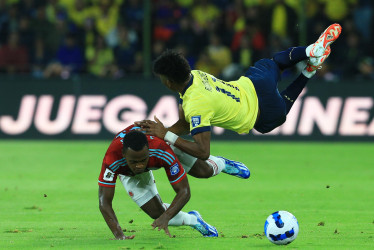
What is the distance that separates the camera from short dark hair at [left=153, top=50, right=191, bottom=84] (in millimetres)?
9281

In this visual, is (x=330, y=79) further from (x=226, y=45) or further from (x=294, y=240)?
(x=294, y=240)

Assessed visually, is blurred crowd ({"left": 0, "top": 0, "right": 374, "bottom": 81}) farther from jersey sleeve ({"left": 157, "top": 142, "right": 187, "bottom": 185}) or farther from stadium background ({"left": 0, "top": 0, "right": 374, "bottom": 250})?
jersey sleeve ({"left": 157, "top": 142, "right": 187, "bottom": 185})

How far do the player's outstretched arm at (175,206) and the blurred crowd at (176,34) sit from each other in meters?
11.3

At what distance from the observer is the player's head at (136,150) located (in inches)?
320

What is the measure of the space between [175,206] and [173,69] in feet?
5.73

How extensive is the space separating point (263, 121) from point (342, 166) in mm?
5720

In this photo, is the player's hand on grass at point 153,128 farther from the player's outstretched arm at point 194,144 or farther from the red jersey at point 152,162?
the red jersey at point 152,162

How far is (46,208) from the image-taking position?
11312 mm

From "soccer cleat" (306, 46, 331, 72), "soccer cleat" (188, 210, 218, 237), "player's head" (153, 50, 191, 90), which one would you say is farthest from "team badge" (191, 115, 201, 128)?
"soccer cleat" (306, 46, 331, 72)

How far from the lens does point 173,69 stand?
929 centimetres

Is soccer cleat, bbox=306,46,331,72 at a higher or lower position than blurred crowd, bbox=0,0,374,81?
higher

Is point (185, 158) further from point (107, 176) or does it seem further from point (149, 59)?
point (149, 59)

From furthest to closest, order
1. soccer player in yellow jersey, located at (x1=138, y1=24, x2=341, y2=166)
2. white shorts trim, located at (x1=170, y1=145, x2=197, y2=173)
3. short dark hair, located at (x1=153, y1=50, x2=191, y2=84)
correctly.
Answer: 1. white shorts trim, located at (x1=170, y1=145, x2=197, y2=173)
2. short dark hair, located at (x1=153, y1=50, x2=191, y2=84)
3. soccer player in yellow jersey, located at (x1=138, y1=24, x2=341, y2=166)

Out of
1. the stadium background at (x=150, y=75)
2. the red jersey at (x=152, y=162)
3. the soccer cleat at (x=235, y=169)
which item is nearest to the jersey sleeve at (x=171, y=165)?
the red jersey at (x=152, y=162)
